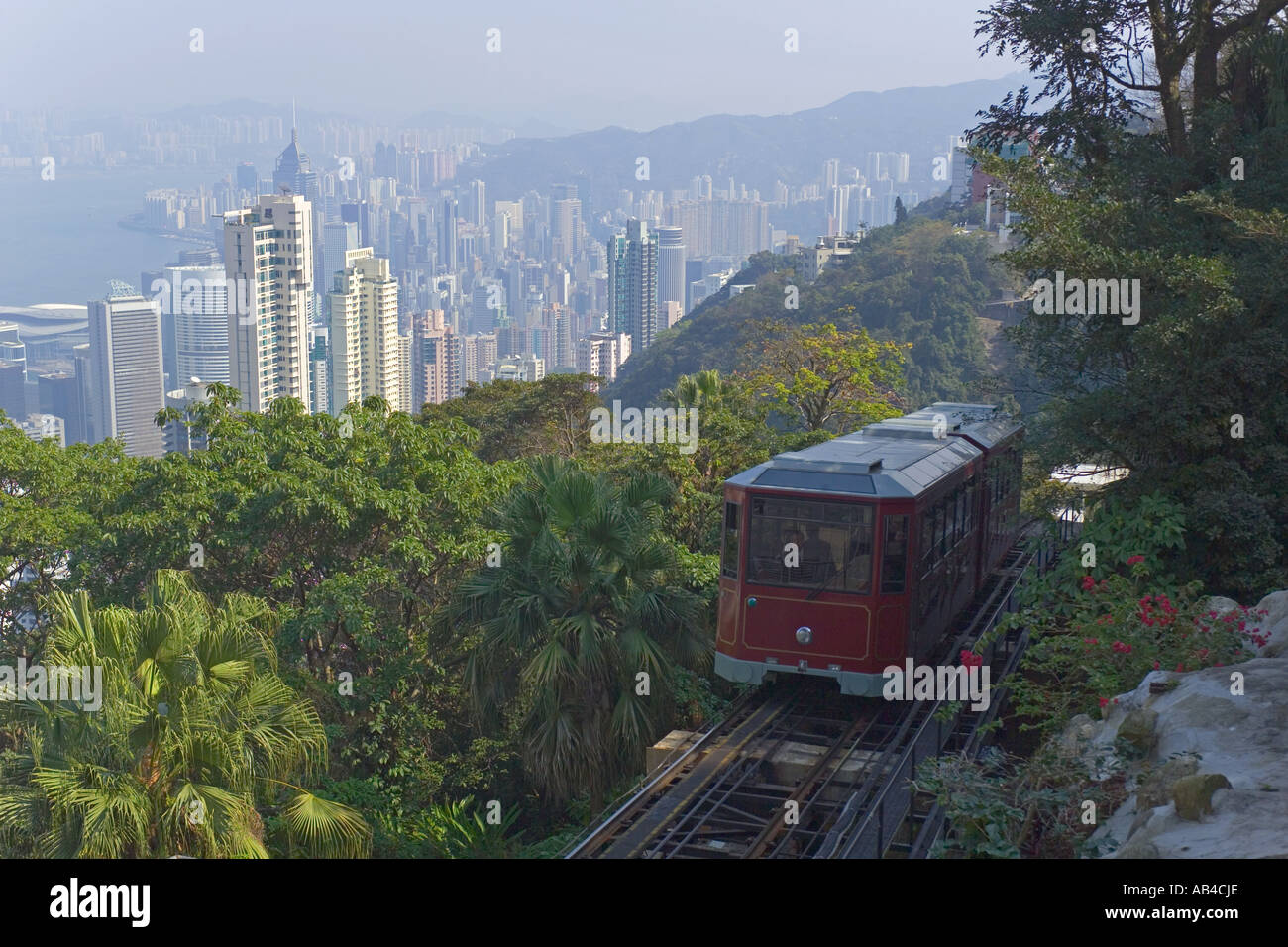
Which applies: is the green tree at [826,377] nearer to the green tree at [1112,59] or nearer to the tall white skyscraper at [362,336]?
the green tree at [1112,59]

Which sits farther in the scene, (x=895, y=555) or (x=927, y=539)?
(x=927, y=539)

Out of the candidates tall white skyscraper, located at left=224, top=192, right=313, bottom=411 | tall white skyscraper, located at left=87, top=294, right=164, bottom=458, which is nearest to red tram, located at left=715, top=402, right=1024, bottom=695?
tall white skyscraper, located at left=224, top=192, right=313, bottom=411

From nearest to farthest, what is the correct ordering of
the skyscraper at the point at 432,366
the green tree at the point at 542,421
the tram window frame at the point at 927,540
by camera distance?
1. the tram window frame at the point at 927,540
2. the green tree at the point at 542,421
3. the skyscraper at the point at 432,366

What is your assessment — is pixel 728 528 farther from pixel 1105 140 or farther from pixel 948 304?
pixel 948 304

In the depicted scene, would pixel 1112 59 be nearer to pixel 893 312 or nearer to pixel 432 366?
pixel 893 312

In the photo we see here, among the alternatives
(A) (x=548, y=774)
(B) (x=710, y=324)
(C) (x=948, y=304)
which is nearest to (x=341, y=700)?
(A) (x=548, y=774)

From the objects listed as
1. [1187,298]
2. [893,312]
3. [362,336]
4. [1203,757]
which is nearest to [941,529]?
[1187,298]

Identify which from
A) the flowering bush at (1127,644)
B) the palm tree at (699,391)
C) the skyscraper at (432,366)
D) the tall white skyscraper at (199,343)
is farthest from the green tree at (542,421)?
the skyscraper at (432,366)
